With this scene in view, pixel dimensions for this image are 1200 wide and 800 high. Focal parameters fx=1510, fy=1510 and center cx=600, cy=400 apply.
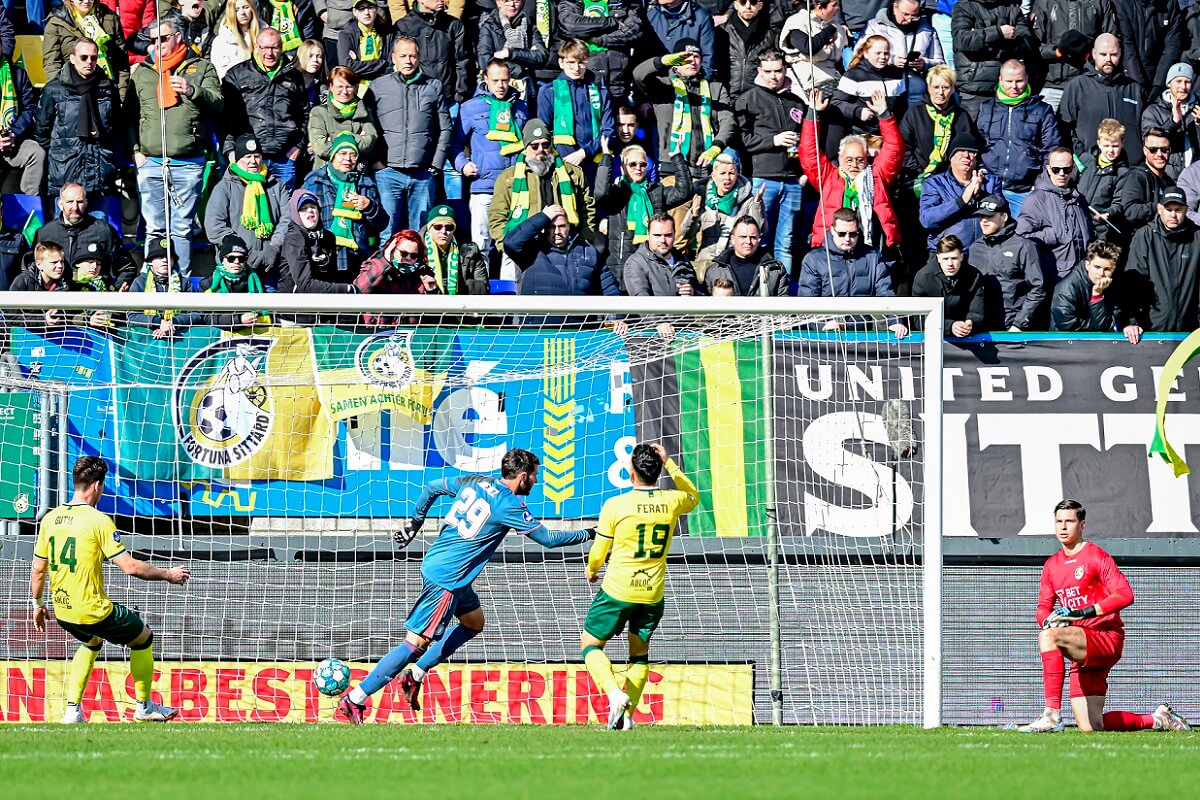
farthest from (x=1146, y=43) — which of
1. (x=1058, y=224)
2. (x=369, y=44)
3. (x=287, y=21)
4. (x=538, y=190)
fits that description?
(x=287, y=21)

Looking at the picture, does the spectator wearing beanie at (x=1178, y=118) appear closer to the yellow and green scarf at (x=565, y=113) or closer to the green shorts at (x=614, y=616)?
the yellow and green scarf at (x=565, y=113)

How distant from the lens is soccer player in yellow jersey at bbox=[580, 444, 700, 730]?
8898mm

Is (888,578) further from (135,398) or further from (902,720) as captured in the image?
(135,398)

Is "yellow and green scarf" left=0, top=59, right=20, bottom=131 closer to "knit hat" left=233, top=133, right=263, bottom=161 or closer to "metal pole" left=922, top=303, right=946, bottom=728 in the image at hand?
"knit hat" left=233, top=133, right=263, bottom=161

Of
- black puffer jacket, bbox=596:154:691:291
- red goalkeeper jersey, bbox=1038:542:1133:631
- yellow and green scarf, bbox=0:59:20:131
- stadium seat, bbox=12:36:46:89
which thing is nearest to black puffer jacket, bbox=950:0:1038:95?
black puffer jacket, bbox=596:154:691:291

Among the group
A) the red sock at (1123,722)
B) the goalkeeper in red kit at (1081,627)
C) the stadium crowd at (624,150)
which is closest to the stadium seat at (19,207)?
the stadium crowd at (624,150)

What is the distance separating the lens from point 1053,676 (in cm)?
948

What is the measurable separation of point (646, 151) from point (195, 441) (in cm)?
522

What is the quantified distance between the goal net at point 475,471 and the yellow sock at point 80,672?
121cm

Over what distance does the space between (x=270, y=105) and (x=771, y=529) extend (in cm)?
649

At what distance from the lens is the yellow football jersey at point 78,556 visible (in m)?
9.09

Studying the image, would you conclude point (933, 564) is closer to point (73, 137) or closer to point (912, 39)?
point (912, 39)

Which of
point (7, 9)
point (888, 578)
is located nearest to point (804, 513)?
point (888, 578)

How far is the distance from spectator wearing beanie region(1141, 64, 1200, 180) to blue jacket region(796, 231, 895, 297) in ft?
11.0
